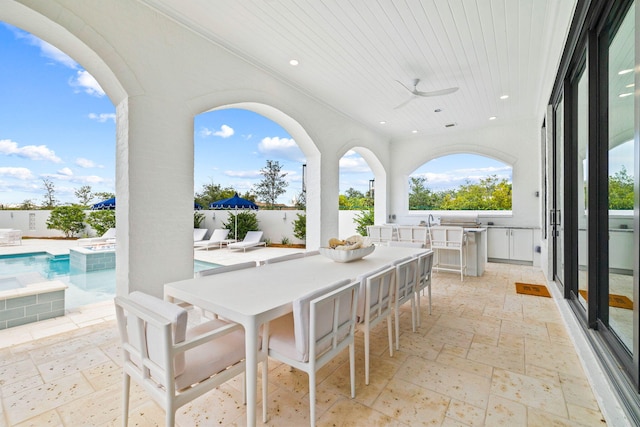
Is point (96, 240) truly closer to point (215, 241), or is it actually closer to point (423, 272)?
point (215, 241)

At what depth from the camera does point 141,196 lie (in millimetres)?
2602

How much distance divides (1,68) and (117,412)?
11306 mm

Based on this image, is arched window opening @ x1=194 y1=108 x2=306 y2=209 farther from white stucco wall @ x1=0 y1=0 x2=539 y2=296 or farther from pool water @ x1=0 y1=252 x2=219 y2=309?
white stucco wall @ x1=0 y1=0 x2=539 y2=296

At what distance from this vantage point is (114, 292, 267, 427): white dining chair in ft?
3.62

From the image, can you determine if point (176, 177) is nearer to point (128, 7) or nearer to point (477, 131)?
point (128, 7)

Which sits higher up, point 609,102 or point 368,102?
point 368,102

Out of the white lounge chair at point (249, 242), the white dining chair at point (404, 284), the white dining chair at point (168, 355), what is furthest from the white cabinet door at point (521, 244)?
the white lounge chair at point (249, 242)

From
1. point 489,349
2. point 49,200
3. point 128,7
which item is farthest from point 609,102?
point 49,200

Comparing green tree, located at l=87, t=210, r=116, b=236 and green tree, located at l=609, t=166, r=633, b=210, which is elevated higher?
green tree, located at l=609, t=166, r=633, b=210

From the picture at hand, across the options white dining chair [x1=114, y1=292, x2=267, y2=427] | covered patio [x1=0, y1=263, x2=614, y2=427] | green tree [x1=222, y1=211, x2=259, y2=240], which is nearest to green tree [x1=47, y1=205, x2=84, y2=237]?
green tree [x1=222, y1=211, x2=259, y2=240]

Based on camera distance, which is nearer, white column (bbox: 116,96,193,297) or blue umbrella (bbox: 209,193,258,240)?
white column (bbox: 116,96,193,297)

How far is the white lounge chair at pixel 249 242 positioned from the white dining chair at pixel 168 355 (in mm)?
6835

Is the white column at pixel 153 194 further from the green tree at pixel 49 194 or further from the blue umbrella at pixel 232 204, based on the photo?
the green tree at pixel 49 194

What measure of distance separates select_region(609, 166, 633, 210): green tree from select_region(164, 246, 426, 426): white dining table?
1.55m
